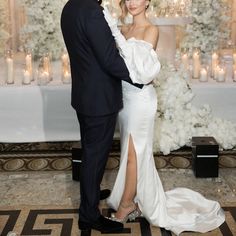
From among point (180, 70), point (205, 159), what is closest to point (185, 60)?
point (180, 70)

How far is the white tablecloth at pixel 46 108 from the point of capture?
512 cm

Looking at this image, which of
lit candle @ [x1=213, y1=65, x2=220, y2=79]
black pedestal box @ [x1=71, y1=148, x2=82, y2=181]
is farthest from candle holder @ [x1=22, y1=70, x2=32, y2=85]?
lit candle @ [x1=213, y1=65, x2=220, y2=79]

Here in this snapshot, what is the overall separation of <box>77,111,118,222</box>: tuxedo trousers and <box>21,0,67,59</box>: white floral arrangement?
8.36 feet

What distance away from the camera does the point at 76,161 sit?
14.3 ft

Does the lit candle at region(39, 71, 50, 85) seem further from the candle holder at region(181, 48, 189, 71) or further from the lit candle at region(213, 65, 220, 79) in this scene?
the lit candle at region(213, 65, 220, 79)

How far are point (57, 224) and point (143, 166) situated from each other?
30.8 inches

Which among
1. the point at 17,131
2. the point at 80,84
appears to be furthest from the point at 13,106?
the point at 80,84

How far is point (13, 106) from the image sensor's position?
516 cm

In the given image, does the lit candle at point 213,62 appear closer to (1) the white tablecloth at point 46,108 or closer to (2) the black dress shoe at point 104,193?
(1) the white tablecloth at point 46,108

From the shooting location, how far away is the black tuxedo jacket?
289 centimetres

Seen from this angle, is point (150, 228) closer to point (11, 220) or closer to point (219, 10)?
point (11, 220)

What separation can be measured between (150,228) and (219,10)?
9.82 ft

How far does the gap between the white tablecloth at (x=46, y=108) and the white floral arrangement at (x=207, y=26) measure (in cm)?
74

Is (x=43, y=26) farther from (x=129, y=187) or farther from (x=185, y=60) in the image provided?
(x=129, y=187)
